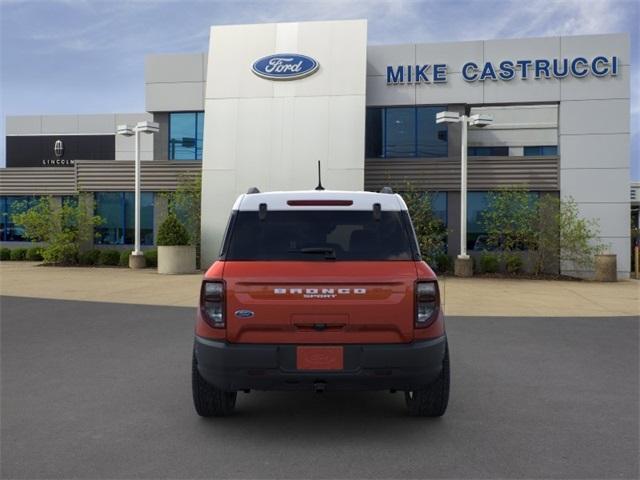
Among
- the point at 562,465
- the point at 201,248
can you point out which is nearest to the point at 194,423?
the point at 562,465

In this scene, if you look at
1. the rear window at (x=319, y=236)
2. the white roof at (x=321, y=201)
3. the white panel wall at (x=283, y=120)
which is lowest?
the rear window at (x=319, y=236)

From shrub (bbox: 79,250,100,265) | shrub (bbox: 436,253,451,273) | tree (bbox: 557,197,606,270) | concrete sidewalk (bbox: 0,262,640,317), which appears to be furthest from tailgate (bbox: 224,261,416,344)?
shrub (bbox: 79,250,100,265)

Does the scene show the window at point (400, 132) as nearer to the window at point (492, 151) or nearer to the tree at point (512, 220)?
the tree at point (512, 220)

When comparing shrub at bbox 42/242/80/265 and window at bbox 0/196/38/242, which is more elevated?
window at bbox 0/196/38/242

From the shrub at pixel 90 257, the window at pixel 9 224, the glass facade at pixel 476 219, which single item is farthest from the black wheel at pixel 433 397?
the window at pixel 9 224

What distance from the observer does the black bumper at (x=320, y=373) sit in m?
4.21

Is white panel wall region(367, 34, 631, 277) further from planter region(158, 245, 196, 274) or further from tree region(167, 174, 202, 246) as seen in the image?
planter region(158, 245, 196, 274)

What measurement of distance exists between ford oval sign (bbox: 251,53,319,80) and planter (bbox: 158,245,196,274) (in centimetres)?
699

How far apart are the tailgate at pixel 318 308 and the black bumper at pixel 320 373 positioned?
8 cm

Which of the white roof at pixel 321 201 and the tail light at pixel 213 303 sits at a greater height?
the white roof at pixel 321 201

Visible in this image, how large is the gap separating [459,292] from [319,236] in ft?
37.1

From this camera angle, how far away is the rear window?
4.49 metres

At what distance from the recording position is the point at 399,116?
937 inches

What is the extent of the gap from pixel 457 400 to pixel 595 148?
61.6 ft
